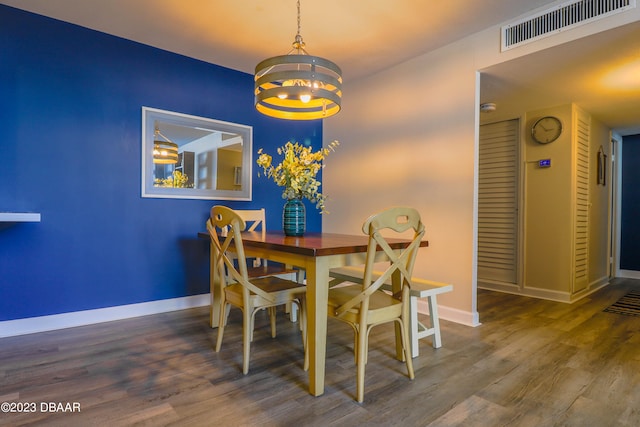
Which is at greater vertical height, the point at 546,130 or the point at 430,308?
the point at 546,130

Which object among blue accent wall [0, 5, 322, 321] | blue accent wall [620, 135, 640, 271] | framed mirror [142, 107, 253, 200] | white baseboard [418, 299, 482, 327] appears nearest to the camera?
blue accent wall [0, 5, 322, 321]

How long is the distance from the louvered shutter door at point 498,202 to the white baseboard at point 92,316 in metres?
3.40

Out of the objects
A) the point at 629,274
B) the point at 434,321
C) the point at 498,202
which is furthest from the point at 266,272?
the point at 629,274

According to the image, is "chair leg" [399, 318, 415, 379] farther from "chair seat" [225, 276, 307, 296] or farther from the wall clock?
the wall clock

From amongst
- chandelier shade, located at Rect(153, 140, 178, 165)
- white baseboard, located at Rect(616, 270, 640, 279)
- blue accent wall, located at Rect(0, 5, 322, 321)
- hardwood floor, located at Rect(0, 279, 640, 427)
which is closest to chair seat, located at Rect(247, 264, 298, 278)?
hardwood floor, located at Rect(0, 279, 640, 427)

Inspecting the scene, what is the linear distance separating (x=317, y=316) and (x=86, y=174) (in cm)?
239

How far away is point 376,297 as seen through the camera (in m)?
2.02

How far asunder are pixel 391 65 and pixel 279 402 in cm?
324

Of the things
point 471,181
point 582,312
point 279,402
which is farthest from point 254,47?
point 582,312

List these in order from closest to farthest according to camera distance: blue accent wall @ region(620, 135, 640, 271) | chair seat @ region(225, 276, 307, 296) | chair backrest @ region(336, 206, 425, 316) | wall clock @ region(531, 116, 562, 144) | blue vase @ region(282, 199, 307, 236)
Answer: chair backrest @ region(336, 206, 425, 316), chair seat @ region(225, 276, 307, 296), blue vase @ region(282, 199, 307, 236), wall clock @ region(531, 116, 562, 144), blue accent wall @ region(620, 135, 640, 271)

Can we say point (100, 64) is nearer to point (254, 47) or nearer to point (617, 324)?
point (254, 47)

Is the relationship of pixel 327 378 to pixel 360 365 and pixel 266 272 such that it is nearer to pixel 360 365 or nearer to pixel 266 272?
pixel 360 365

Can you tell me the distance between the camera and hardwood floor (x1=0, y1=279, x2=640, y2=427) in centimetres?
159

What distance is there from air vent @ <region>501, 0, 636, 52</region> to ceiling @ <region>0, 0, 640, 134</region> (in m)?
0.09
